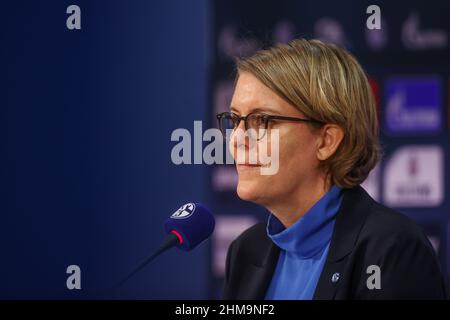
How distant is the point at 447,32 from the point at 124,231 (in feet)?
4.01

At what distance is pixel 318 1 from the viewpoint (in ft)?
7.63

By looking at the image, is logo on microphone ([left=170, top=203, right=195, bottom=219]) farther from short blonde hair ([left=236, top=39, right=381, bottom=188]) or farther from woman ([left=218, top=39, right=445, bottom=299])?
short blonde hair ([left=236, top=39, right=381, bottom=188])

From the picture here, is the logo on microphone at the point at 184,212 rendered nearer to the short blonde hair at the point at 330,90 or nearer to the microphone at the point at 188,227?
the microphone at the point at 188,227


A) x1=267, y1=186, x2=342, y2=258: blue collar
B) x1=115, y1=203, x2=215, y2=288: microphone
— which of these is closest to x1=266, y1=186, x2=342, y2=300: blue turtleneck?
x1=267, y1=186, x2=342, y2=258: blue collar

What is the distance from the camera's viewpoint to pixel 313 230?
53.0 inches

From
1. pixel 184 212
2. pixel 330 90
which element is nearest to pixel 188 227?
pixel 184 212

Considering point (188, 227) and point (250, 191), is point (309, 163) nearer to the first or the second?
point (250, 191)

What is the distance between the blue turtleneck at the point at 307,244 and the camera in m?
1.34

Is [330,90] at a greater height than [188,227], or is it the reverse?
[330,90]

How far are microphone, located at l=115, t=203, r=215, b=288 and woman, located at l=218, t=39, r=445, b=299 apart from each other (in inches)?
4.0

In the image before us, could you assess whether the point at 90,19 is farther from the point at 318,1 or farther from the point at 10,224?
the point at 318,1

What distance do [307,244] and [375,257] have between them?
148 millimetres

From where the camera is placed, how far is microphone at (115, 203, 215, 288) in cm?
125

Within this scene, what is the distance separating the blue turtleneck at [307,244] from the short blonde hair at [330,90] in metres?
0.06
